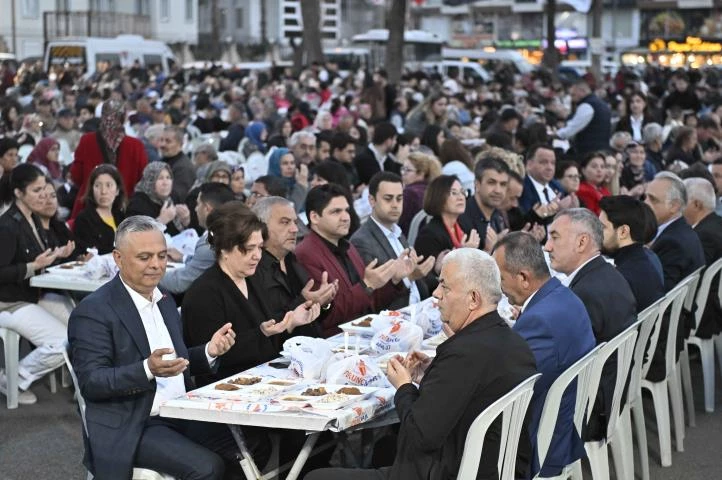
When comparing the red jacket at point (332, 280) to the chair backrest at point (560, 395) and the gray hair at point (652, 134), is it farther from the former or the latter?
the gray hair at point (652, 134)

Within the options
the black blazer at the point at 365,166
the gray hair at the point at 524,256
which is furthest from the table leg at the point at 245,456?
the black blazer at the point at 365,166

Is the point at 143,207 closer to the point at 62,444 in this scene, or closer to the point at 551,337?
the point at 62,444

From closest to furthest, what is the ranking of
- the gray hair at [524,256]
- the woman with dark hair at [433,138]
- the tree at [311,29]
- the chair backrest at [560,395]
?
the chair backrest at [560,395], the gray hair at [524,256], the woman with dark hair at [433,138], the tree at [311,29]

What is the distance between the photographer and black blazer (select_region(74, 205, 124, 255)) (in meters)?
8.40

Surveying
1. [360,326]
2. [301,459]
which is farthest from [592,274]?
[301,459]

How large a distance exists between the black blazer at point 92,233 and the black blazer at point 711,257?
3.75 metres

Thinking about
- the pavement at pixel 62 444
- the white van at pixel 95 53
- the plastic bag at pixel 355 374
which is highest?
the white van at pixel 95 53

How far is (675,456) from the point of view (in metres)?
6.88

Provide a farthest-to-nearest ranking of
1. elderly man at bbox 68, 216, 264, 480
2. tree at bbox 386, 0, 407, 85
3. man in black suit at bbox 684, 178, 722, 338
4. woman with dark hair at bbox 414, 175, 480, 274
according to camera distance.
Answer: tree at bbox 386, 0, 407, 85, woman with dark hair at bbox 414, 175, 480, 274, man in black suit at bbox 684, 178, 722, 338, elderly man at bbox 68, 216, 264, 480

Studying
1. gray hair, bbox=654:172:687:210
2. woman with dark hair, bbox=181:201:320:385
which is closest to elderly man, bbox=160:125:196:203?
gray hair, bbox=654:172:687:210

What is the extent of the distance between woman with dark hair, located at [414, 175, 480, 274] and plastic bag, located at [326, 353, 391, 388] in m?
2.81

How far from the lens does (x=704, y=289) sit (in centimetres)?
755

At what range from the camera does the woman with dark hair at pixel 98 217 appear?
331 inches

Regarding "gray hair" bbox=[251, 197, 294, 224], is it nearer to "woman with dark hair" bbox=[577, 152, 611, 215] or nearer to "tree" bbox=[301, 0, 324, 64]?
"woman with dark hair" bbox=[577, 152, 611, 215]
